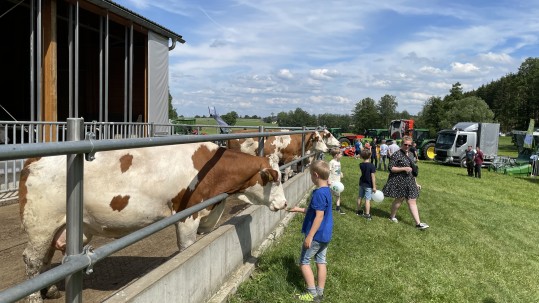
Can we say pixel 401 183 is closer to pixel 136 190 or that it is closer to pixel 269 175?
pixel 269 175

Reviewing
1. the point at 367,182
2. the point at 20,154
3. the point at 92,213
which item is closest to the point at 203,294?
the point at 92,213

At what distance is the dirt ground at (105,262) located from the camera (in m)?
3.67

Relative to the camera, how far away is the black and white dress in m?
8.80

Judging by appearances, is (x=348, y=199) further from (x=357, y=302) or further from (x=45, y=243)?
(x=45, y=243)

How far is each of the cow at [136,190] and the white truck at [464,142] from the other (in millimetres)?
29793

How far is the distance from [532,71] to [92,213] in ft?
319

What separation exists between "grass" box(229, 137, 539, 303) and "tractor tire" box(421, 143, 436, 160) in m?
26.0

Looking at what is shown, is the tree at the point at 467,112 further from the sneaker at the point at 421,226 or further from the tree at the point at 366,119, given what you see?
the sneaker at the point at 421,226

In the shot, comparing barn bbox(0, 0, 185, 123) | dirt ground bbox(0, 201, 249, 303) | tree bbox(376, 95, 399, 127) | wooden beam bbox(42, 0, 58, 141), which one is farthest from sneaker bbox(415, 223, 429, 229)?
tree bbox(376, 95, 399, 127)

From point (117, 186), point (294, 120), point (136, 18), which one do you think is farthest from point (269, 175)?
point (294, 120)

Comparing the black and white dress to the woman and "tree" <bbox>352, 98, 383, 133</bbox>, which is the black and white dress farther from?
"tree" <bbox>352, 98, 383, 133</bbox>

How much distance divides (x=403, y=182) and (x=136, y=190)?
672 cm

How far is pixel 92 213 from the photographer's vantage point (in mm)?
3322

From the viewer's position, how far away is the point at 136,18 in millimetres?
13898
